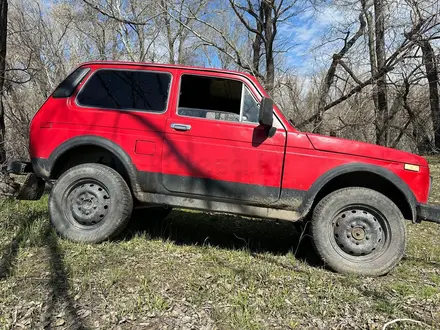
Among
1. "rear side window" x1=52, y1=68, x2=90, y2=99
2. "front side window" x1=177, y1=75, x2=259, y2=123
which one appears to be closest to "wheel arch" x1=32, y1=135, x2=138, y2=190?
"rear side window" x1=52, y1=68, x2=90, y2=99

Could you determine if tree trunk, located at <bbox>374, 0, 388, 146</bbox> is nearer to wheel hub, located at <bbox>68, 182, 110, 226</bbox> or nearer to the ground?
the ground

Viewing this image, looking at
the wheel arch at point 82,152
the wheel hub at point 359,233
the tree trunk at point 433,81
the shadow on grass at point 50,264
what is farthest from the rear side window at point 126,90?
the tree trunk at point 433,81

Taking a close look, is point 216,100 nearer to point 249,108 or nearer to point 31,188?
point 249,108

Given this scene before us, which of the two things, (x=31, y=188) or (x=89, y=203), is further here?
(x=31, y=188)

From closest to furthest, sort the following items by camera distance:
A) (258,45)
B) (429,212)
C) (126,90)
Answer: (429,212) → (126,90) → (258,45)

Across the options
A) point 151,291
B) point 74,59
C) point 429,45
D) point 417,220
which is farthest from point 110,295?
point 74,59

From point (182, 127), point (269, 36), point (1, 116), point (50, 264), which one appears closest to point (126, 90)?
point (182, 127)

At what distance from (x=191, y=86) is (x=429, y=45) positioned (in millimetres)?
9155

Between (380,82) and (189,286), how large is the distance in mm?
10363

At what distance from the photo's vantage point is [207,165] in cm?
355

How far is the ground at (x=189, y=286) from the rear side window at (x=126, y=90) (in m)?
1.57

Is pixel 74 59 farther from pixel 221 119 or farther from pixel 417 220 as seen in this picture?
pixel 417 220

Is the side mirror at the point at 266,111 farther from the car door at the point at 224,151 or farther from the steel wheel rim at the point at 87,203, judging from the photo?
the steel wheel rim at the point at 87,203

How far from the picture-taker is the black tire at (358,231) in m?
3.33
